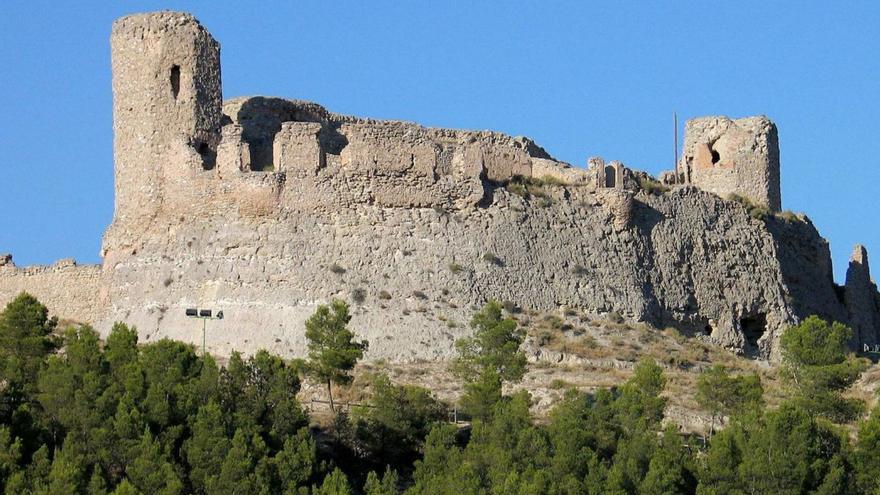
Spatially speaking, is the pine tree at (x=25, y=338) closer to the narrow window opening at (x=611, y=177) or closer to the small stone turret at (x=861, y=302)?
the narrow window opening at (x=611, y=177)

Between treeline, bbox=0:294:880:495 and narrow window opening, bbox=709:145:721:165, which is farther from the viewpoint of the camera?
narrow window opening, bbox=709:145:721:165

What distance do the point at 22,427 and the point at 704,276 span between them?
16.7 m

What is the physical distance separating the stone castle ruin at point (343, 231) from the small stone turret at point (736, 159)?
309 cm

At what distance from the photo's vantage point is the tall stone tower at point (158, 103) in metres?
56.5

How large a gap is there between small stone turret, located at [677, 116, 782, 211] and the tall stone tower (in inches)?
472

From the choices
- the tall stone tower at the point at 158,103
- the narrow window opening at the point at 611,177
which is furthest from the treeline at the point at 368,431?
Result: the narrow window opening at the point at 611,177

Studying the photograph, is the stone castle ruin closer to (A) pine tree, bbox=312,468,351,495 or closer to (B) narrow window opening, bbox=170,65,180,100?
(B) narrow window opening, bbox=170,65,180,100

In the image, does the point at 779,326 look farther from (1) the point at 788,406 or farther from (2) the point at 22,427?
(2) the point at 22,427

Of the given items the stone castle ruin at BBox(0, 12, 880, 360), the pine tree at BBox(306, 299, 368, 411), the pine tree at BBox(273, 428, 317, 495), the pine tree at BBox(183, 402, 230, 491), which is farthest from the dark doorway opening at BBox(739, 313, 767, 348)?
the pine tree at BBox(183, 402, 230, 491)

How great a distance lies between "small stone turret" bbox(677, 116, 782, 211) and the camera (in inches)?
2478

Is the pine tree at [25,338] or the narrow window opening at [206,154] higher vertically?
the narrow window opening at [206,154]

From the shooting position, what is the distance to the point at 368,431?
50906mm

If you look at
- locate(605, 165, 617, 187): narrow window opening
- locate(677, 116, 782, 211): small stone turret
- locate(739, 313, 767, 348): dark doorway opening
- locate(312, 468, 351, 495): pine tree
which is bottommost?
locate(312, 468, 351, 495): pine tree

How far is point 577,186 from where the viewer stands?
2322 inches
